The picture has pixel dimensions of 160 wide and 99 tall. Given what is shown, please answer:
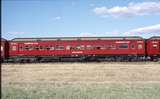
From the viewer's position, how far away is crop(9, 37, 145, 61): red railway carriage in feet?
162

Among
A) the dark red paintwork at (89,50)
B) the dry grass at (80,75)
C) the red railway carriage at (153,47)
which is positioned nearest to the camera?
the dry grass at (80,75)

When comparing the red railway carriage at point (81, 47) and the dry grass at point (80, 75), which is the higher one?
the red railway carriage at point (81, 47)

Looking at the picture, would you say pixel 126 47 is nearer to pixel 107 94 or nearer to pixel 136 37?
pixel 136 37

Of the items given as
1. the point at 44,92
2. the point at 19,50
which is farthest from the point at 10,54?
the point at 44,92

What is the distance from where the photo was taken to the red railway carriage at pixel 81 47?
49.2 metres

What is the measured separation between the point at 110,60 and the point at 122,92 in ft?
115

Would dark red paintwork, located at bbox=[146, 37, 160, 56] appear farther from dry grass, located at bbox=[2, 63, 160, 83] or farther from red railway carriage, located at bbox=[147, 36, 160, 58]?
dry grass, located at bbox=[2, 63, 160, 83]

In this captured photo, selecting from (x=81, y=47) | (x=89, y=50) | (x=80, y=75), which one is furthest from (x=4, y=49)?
(x=80, y=75)

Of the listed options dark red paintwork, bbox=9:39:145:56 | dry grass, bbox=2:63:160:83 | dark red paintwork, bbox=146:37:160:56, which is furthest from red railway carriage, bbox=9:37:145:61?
dry grass, bbox=2:63:160:83

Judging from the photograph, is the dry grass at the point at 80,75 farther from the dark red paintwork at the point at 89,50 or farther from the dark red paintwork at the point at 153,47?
the dark red paintwork at the point at 153,47

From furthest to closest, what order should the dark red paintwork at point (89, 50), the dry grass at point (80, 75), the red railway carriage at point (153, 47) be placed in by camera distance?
1. the red railway carriage at point (153, 47)
2. the dark red paintwork at point (89, 50)
3. the dry grass at point (80, 75)

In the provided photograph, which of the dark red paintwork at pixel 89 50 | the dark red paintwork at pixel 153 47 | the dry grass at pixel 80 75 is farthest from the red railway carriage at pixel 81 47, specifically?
the dry grass at pixel 80 75

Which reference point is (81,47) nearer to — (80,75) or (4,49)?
(4,49)

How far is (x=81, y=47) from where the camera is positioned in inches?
1953
